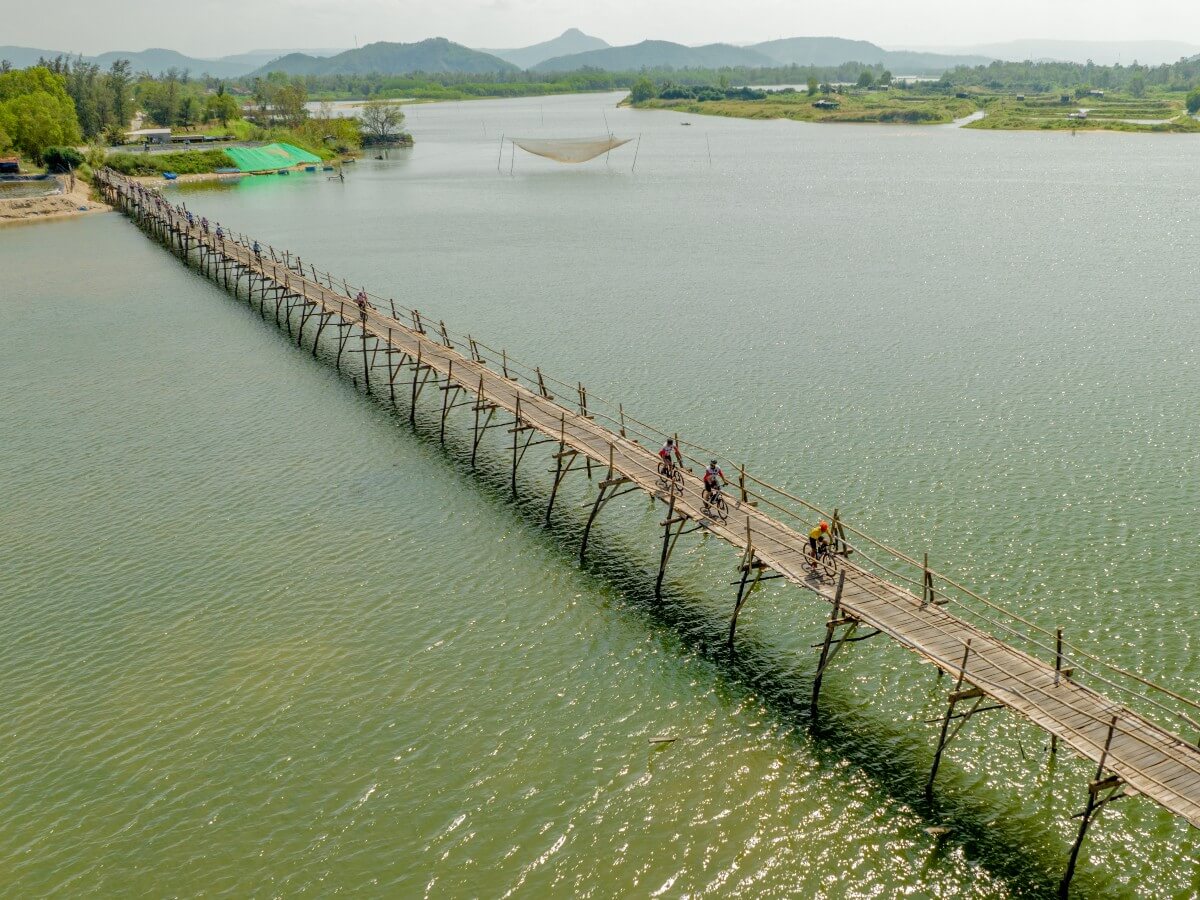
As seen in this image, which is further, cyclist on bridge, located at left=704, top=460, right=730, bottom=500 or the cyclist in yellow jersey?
cyclist on bridge, located at left=704, top=460, right=730, bottom=500

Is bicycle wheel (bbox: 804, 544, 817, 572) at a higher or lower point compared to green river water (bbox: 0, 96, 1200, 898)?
higher

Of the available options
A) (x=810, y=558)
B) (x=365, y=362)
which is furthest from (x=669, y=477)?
(x=365, y=362)

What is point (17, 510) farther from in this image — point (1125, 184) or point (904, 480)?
point (1125, 184)

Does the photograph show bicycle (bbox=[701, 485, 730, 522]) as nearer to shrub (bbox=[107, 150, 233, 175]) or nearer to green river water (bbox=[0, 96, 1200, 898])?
green river water (bbox=[0, 96, 1200, 898])

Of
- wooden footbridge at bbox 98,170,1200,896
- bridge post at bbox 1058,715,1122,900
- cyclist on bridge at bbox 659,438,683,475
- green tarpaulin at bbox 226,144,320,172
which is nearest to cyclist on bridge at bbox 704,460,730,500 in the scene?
wooden footbridge at bbox 98,170,1200,896

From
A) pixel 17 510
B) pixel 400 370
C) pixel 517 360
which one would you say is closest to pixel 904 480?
pixel 517 360
